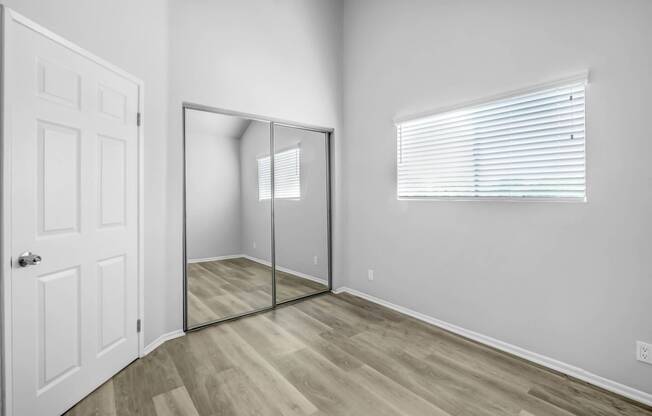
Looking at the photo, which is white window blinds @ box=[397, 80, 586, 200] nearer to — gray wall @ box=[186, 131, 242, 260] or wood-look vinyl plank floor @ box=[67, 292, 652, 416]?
wood-look vinyl plank floor @ box=[67, 292, 652, 416]

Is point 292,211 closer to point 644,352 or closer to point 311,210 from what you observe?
point 311,210

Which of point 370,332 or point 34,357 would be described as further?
point 370,332

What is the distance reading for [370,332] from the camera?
9.51ft

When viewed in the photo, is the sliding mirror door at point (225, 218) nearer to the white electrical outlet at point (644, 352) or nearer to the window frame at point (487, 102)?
the window frame at point (487, 102)

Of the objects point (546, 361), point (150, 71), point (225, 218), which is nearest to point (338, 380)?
point (546, 361)

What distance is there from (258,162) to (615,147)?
9.82 ft

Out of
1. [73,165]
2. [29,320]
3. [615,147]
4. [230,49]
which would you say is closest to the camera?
[29,320]

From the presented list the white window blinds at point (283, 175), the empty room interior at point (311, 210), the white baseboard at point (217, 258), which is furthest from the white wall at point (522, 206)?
the white baseboard at point (217, 258)

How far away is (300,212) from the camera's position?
3754mm

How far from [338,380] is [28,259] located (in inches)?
78.3

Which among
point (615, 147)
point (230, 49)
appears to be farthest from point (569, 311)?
point (230, 49)

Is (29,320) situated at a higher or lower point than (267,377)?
higher

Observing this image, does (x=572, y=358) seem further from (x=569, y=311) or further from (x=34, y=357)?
(x=34, y=357)

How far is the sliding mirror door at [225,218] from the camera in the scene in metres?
2.92
